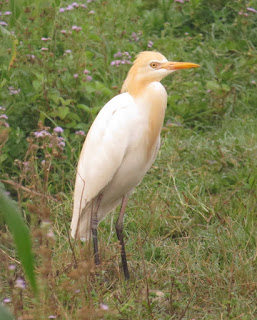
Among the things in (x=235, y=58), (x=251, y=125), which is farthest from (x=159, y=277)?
(x=235, y=58)

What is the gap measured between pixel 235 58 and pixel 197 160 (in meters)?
1.58

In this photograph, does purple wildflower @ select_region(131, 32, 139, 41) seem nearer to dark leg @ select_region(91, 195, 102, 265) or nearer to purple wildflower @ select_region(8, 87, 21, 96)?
purple wildflower @ select_region(8, 87, 21, 96)

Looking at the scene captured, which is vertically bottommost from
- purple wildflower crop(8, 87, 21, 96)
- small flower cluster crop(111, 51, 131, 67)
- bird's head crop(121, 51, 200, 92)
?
small flower cluster crop(111, 51, 131, 67)

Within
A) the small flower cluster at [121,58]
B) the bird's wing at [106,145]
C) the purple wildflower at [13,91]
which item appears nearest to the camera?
the bird's wing at [106,145]

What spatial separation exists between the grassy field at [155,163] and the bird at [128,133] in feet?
0.55

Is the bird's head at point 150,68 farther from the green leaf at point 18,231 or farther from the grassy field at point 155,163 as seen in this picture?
the green leaf at point 18,231

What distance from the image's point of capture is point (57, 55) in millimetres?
4812

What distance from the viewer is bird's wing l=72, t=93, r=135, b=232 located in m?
2.95

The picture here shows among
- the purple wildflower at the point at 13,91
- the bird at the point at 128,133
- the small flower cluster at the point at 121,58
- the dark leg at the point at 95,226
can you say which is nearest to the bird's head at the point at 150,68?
the bird at the point at 128,133

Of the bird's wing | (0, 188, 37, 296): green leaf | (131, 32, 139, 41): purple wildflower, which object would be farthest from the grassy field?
(0, 188, 37, 296): green leaf

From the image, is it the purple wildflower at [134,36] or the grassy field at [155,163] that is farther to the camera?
the purple wildflower at [134,36]

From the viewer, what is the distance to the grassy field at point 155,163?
104 inches

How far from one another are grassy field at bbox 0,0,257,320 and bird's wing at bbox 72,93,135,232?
0.15m

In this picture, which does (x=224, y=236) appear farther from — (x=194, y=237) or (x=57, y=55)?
(x=57, y=55)
